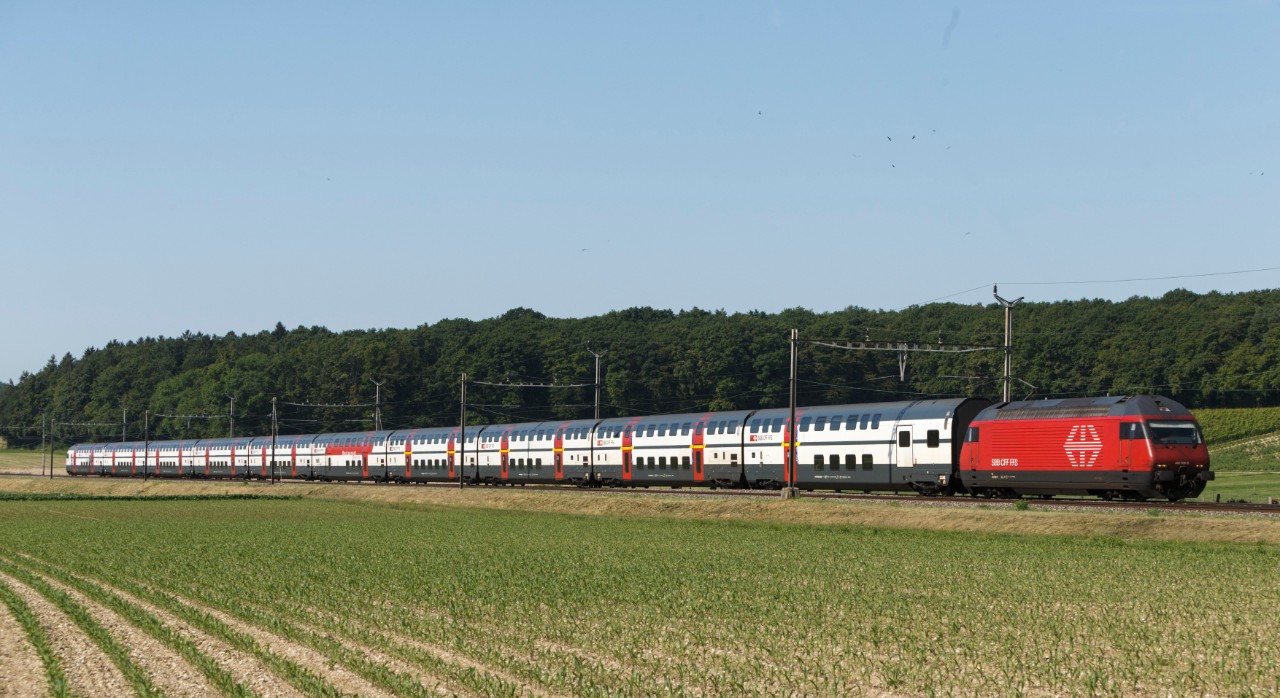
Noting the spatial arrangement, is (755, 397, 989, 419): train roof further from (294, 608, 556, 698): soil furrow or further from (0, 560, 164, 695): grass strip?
(294, 608, 556, 698): soil furrow

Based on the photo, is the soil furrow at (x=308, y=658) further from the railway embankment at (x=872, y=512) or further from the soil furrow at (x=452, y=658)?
the railway embankment at (x=872, y=512)

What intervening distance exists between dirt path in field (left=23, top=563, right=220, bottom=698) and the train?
36480 mm

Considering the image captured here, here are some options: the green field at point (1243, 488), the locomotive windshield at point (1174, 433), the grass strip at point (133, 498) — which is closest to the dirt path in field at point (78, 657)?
the locomotive windshield at point (1174, 433)

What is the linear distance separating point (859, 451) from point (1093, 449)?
1315 cm

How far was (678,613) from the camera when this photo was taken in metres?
23.5

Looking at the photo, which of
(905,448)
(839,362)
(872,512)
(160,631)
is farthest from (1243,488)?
(839,362)

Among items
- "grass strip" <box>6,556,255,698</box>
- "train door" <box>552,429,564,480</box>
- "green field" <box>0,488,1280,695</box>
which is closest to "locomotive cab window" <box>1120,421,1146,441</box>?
"green field" <box>0,488,1280,695</box>

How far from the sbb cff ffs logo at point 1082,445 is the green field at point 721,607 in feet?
19.2

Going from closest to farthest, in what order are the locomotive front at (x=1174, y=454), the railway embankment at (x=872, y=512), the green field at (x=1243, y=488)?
the railway embankment at (x=872, y=512)
the locomotive front at (x=1174, y=454)
the green field at (x=1243, y=488)

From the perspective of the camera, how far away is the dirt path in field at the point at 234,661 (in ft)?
55.9

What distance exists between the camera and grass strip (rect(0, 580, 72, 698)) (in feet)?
57.3

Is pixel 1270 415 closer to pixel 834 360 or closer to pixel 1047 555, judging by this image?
pixel 834 360

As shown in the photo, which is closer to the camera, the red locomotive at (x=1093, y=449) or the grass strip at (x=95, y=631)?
the grass strip at (x=95, y=631)

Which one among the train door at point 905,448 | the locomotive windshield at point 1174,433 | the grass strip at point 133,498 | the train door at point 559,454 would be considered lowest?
the grass strip at point 133,498
